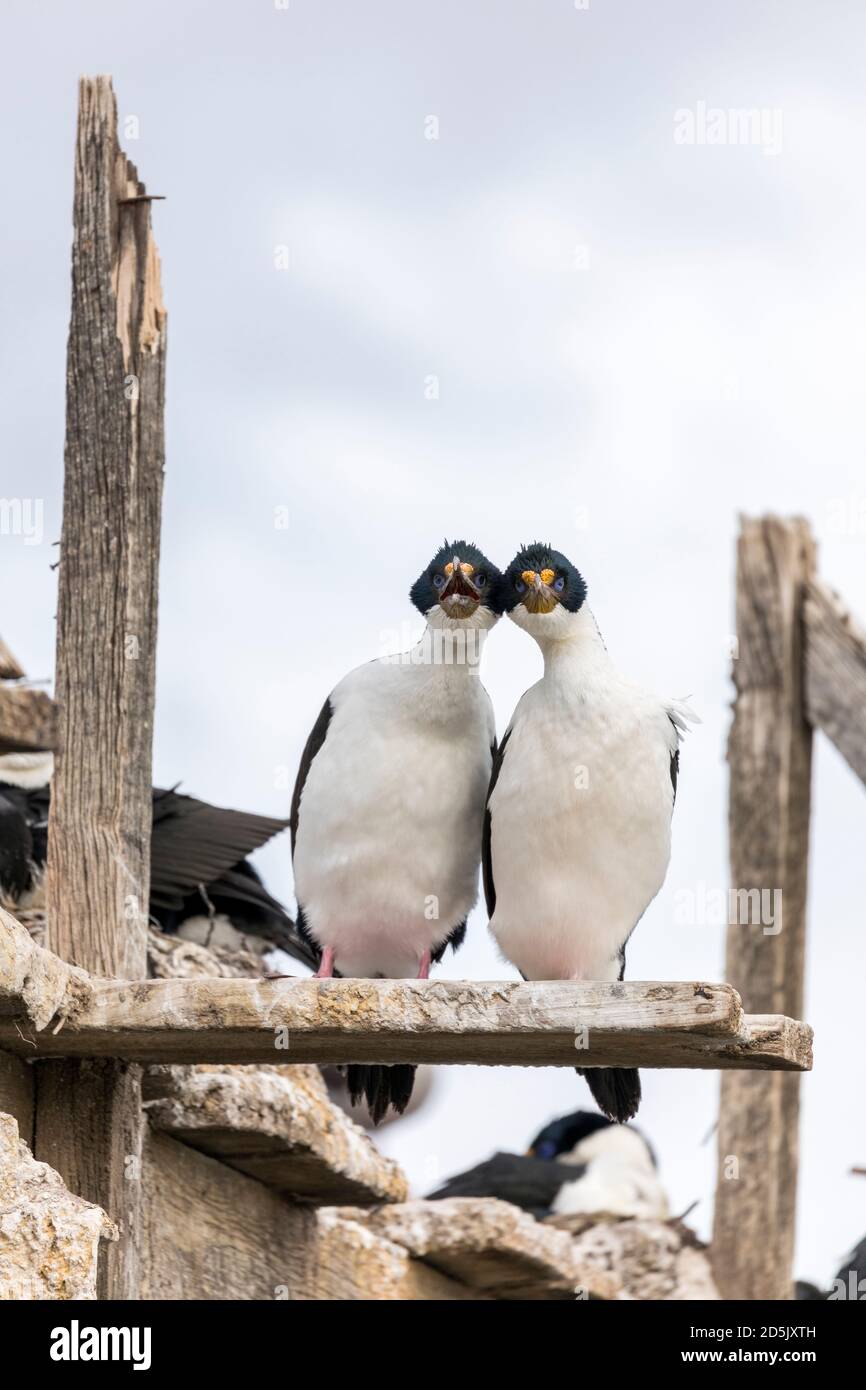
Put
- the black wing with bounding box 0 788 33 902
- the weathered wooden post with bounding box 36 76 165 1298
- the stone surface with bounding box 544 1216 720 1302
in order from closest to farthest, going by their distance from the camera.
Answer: the weathered wooden post with bounding box 36 76 165 1298, the black wing with bounding box 0 788 33 902, the stone surface with bounding box 544 1216 720 1302

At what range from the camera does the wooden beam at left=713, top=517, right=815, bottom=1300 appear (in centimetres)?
1038

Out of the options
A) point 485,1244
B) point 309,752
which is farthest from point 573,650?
point 485,1244

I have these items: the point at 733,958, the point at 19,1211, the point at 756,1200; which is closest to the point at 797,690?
the point at 733,958

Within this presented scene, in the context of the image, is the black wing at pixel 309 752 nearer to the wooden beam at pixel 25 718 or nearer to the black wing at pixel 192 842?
the black wing at pixel 192 842

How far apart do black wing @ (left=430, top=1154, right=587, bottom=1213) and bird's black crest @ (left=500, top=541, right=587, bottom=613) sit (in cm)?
430

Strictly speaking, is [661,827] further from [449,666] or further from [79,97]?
[79,97]

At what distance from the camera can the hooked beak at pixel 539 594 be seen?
5.56 m

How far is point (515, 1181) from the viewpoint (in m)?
9.96

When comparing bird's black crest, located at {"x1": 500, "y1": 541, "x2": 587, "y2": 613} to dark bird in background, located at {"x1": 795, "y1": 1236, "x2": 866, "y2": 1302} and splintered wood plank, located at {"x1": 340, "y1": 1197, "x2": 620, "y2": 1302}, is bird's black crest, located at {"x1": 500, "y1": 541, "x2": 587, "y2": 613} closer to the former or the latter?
splintered wood plank, located at {"x1": 340, "y1": 1197, "x2": 620, "y2": 1302}

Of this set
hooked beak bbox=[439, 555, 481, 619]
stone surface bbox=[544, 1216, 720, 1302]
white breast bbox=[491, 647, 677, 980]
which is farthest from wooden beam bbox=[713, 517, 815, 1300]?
hooked beak bbox=[439, 555, 481, 619]

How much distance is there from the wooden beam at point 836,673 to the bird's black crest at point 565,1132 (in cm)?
261

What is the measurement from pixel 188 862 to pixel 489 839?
1.64 meters

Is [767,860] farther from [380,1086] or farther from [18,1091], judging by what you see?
[18,1091]

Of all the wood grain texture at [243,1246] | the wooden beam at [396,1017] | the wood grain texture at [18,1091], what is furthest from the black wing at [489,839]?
the wood grain texture at [18,1091]
